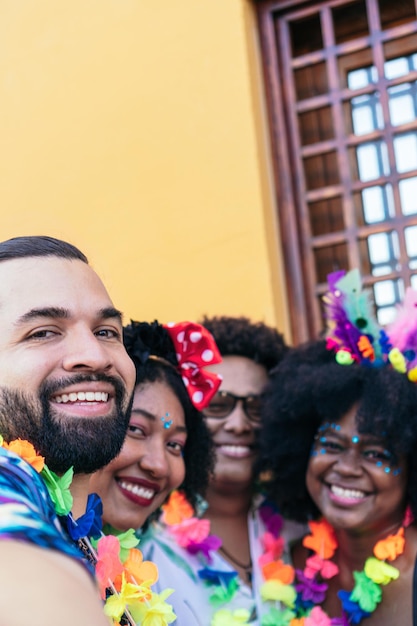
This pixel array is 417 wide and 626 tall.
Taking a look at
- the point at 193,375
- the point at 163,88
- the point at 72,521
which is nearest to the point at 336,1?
the point at 163,88

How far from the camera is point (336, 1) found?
171 inches

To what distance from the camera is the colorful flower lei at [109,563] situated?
6.41 feet

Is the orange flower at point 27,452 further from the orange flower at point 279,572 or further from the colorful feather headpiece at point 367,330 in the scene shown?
the orange flower at point 279,572

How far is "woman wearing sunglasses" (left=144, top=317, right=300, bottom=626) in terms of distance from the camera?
3.43 meters

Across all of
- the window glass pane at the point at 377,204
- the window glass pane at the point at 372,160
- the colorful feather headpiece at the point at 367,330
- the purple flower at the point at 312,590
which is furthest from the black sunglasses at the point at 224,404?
the window glass pane at the point at 372,160

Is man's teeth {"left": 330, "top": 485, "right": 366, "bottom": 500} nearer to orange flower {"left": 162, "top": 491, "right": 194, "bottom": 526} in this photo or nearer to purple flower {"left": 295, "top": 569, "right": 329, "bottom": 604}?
purple flower {"left": 295, "top": 569, "right": 329, "bottom": 604}

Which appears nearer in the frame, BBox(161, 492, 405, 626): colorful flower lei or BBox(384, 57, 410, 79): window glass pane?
BBox(161, 492, 405, 626): colorful flower lei

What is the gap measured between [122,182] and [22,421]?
108 inches

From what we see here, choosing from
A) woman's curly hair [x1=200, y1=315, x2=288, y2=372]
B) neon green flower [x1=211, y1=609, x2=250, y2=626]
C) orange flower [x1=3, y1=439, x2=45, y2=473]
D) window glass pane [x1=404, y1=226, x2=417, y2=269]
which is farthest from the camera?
window glass pane [x1=404, y1=226, x2=417, y2=269]

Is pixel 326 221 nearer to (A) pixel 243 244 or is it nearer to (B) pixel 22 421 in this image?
(A) pixel 243 244

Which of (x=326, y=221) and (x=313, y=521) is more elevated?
(x=326, y=221)

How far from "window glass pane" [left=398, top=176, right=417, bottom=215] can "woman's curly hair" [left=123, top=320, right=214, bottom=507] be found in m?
1.48

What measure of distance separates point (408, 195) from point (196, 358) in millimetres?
1521

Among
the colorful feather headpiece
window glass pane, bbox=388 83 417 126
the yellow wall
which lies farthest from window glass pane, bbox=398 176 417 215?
the colorful feather headpiece
